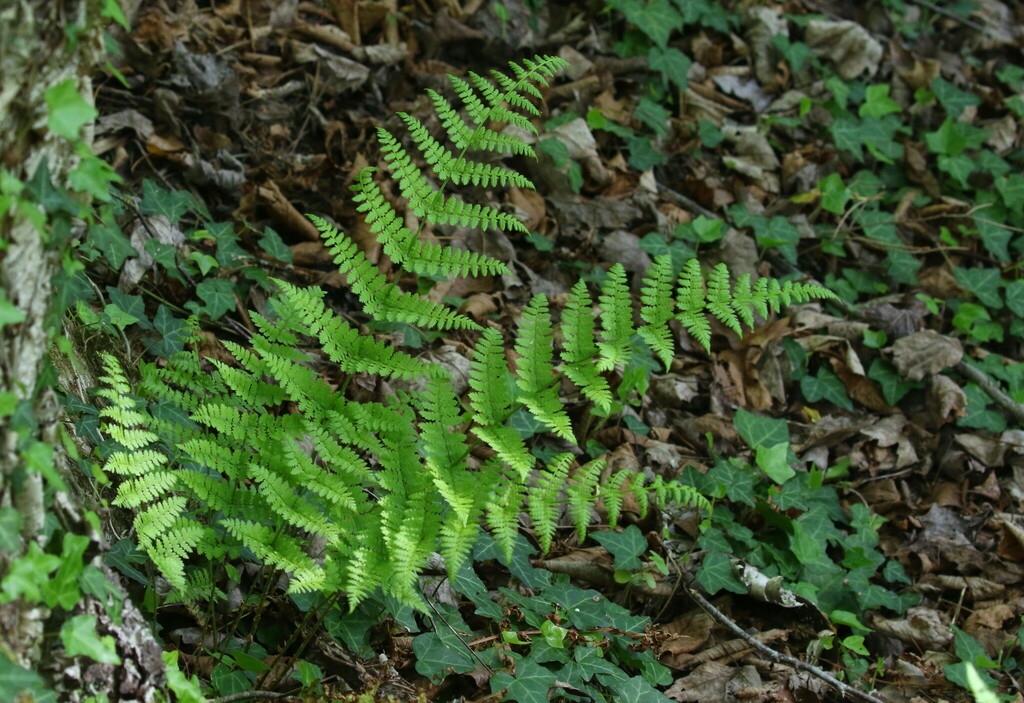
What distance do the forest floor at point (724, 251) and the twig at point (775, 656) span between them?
1.9 inches

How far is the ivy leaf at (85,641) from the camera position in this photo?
5.78 ft

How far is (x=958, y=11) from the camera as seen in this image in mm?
6605

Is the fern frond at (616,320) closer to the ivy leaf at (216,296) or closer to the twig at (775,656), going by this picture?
the twig at (775,656)

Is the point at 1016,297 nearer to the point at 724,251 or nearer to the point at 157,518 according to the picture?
the point at 724,251

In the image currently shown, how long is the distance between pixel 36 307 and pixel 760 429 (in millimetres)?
3085

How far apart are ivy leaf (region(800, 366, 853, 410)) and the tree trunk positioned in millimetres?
3472

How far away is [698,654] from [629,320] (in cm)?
146

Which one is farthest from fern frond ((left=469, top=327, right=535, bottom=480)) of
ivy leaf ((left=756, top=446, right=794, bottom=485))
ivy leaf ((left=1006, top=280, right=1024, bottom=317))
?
ivy leaf ((left=1006, top=280, right=1024, bottom=317))

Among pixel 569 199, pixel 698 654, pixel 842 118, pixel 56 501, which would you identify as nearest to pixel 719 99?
pixel 842 118

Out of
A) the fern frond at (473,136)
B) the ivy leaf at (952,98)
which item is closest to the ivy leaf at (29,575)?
the fern frond at (473,136)

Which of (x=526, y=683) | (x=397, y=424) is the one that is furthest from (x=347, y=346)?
(x=526, y=683)

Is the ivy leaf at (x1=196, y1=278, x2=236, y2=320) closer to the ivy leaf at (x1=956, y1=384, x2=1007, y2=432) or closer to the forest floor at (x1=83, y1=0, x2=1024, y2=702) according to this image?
the forest floor at (x1=83, y1=0, x2=1024, y2=702)

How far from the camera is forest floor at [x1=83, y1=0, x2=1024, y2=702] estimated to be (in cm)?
341

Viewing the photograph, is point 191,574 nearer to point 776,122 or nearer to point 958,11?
point 776,122
